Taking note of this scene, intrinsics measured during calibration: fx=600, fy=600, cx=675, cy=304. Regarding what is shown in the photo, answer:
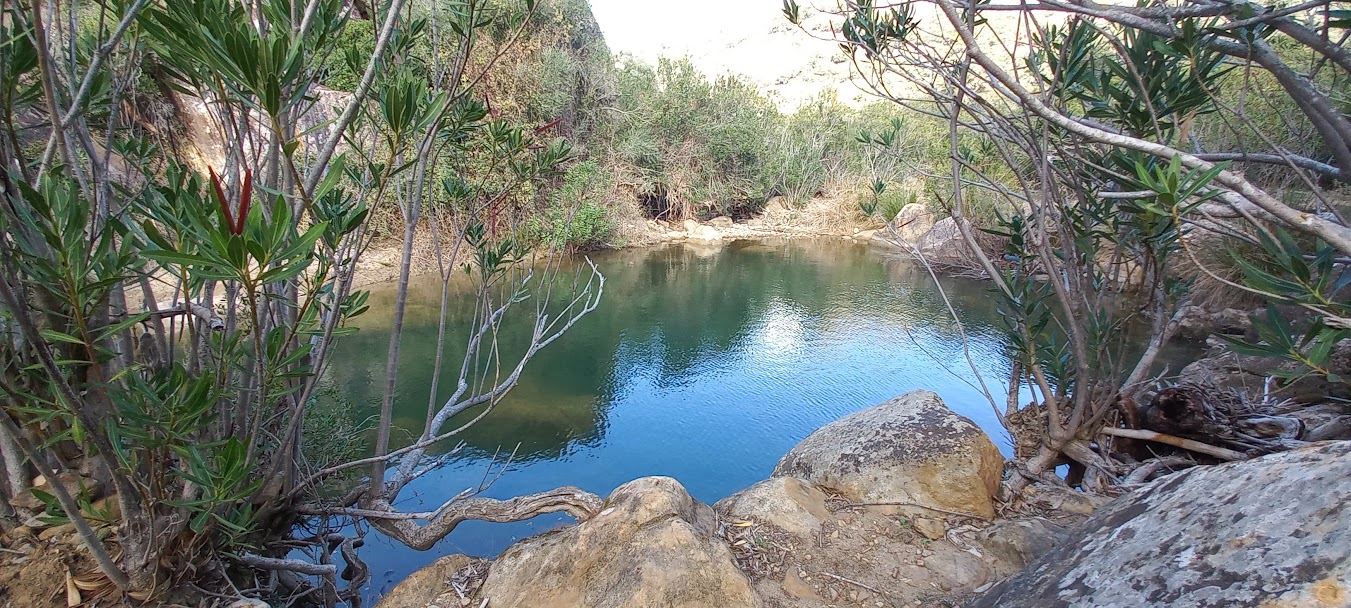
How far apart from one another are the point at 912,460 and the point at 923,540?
41 centimetres

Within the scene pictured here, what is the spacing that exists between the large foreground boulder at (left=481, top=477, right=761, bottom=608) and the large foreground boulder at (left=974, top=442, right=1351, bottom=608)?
32.0 inches

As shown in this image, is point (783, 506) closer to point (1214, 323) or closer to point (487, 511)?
point (487, 511)

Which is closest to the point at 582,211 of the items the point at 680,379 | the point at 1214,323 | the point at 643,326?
the point at 643,326

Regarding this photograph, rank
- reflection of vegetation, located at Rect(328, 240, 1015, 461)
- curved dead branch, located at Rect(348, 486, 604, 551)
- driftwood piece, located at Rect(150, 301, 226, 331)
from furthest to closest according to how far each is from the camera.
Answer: reflection of vegetation, located at Rect(328, 240, 1015, 461), curved dead branch, located at Rect(348, 486, 604, 551), driftwood piece, located at Rect(150, 301, 226, 331)

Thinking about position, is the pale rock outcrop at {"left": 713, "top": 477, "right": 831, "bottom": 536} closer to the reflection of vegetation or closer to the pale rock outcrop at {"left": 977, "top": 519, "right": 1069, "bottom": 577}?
the pale rock outcrop at {"left": 977, "top": 519, "right": 1069, "bottom": 577}

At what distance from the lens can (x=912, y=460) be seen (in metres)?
2.59

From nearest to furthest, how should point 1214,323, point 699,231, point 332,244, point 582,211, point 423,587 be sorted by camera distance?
point 332,244 → point 423,587 → point 1214,323 → point 582,211 → point 699,231

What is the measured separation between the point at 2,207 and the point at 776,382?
547 centimetres

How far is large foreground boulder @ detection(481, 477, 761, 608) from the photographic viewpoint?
5.90 ft

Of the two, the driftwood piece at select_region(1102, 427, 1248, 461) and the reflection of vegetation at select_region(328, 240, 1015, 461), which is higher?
the driftwood piece at select_region(1102, 427, 1248, 461)

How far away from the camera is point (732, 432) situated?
4.96 metres

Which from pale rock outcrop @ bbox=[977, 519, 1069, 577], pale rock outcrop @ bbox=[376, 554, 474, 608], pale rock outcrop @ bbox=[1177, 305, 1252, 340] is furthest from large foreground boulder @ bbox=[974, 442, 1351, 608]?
pale rock outcrop @ bbox=[1177, 305, 1252, 340]

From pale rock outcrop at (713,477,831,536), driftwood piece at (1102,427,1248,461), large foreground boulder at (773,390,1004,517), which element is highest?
driftwood piece at (1102,427,1248,461)

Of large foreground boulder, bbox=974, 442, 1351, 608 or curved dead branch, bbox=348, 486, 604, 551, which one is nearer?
large foreground boulder, bbox=974, 442, 1351, 608
